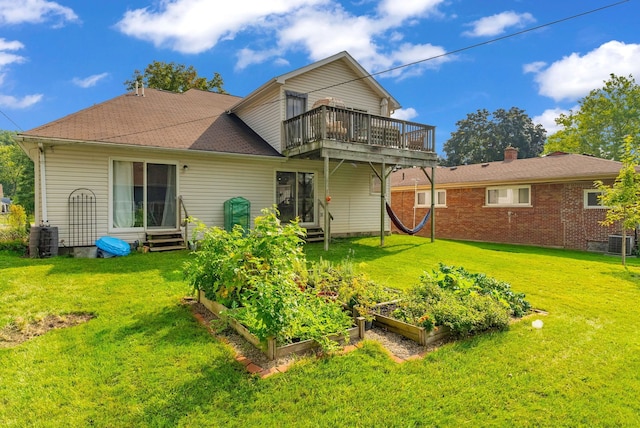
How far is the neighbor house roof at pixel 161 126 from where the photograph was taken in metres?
8.80

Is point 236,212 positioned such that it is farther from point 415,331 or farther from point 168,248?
point 415,331

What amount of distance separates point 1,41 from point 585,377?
53.4 ft

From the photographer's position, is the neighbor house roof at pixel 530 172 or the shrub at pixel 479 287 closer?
the shrub at pixel 479 287

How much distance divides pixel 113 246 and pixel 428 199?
47.0ft

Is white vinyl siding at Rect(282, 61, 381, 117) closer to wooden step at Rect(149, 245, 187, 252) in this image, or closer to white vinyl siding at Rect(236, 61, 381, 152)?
white vinyl siding at Rect(236, 61, 381, 152)

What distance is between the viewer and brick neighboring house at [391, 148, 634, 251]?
12836mm

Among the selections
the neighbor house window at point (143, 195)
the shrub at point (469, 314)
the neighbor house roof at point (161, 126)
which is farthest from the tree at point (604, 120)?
the shrub at point (469, 314)

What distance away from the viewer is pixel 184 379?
2.96 meters

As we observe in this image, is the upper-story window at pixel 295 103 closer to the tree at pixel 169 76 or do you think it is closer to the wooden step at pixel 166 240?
the wooden step at pixel 166 240

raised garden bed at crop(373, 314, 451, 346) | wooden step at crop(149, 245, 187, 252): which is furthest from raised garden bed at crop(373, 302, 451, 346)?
wooden step at crop(149, 245, 187, 252)

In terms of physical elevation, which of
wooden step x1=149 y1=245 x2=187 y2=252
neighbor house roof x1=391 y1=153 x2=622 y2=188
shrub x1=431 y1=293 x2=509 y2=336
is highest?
neighbor house roof x1=391 y1=153 x2=622 y2=188

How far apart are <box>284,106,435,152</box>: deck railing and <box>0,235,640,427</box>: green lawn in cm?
657

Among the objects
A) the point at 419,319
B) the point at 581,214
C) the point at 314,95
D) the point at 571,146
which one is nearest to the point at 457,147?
the point at 571,146

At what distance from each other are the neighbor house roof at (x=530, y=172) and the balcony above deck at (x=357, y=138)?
4.86m
